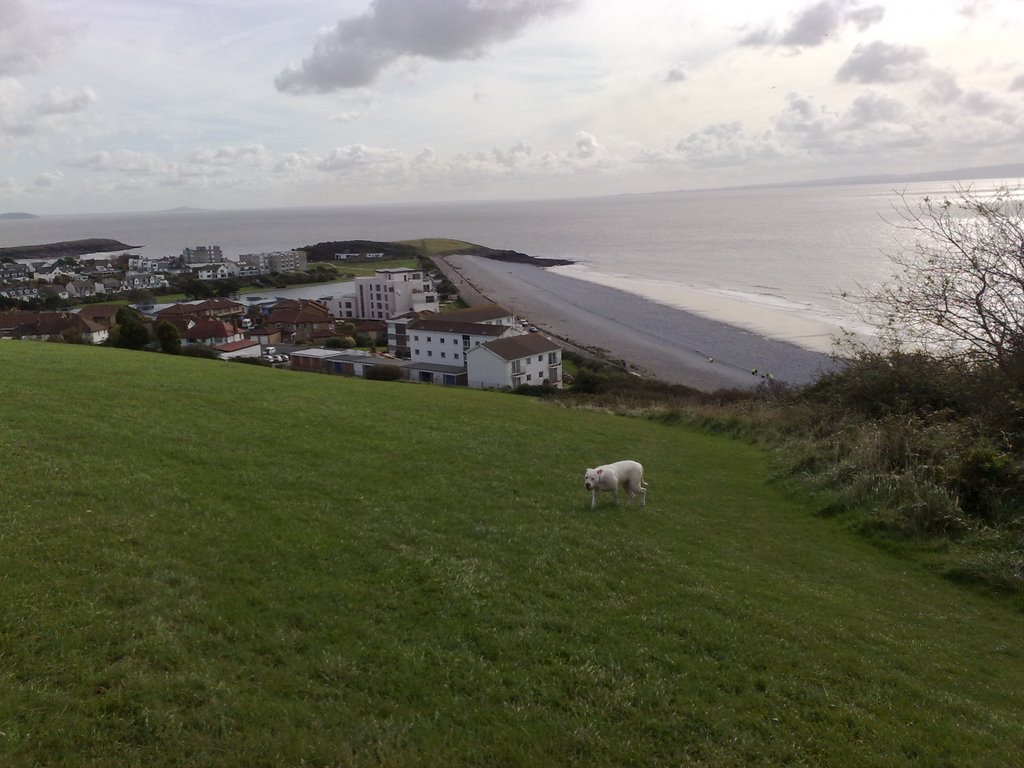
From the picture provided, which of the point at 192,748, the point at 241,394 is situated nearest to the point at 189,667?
the point at 192,748

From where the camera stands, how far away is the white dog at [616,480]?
41.8ft

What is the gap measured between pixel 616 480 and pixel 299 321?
213 ft

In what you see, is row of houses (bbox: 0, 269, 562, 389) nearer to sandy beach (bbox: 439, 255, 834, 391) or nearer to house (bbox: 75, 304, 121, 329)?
house (bbox: 75, 304, 121, 329)

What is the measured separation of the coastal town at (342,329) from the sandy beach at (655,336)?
5.47 m

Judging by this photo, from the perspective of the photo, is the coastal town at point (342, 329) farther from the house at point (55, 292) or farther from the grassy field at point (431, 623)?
the grassy field at point (431, 623)

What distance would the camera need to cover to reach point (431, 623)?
25.6 ft

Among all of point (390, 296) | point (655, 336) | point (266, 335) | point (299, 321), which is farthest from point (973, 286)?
point (390, 296)

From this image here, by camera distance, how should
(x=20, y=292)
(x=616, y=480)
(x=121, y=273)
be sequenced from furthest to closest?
(x=121, y=273)
(x=20, y=292)
(x=616, y=480)

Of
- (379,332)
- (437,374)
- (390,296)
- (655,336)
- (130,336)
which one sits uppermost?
(390,296)

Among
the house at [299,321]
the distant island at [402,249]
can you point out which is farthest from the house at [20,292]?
the distant island at [402,249]

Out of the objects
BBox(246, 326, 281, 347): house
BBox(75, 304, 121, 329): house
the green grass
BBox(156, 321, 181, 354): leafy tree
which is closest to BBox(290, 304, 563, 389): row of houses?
BBox(156, 321, 181, 354): leafy tree

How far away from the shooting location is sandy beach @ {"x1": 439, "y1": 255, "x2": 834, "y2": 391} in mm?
47344

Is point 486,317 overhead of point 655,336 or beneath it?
overhead

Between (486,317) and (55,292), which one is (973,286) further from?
(55,292)
